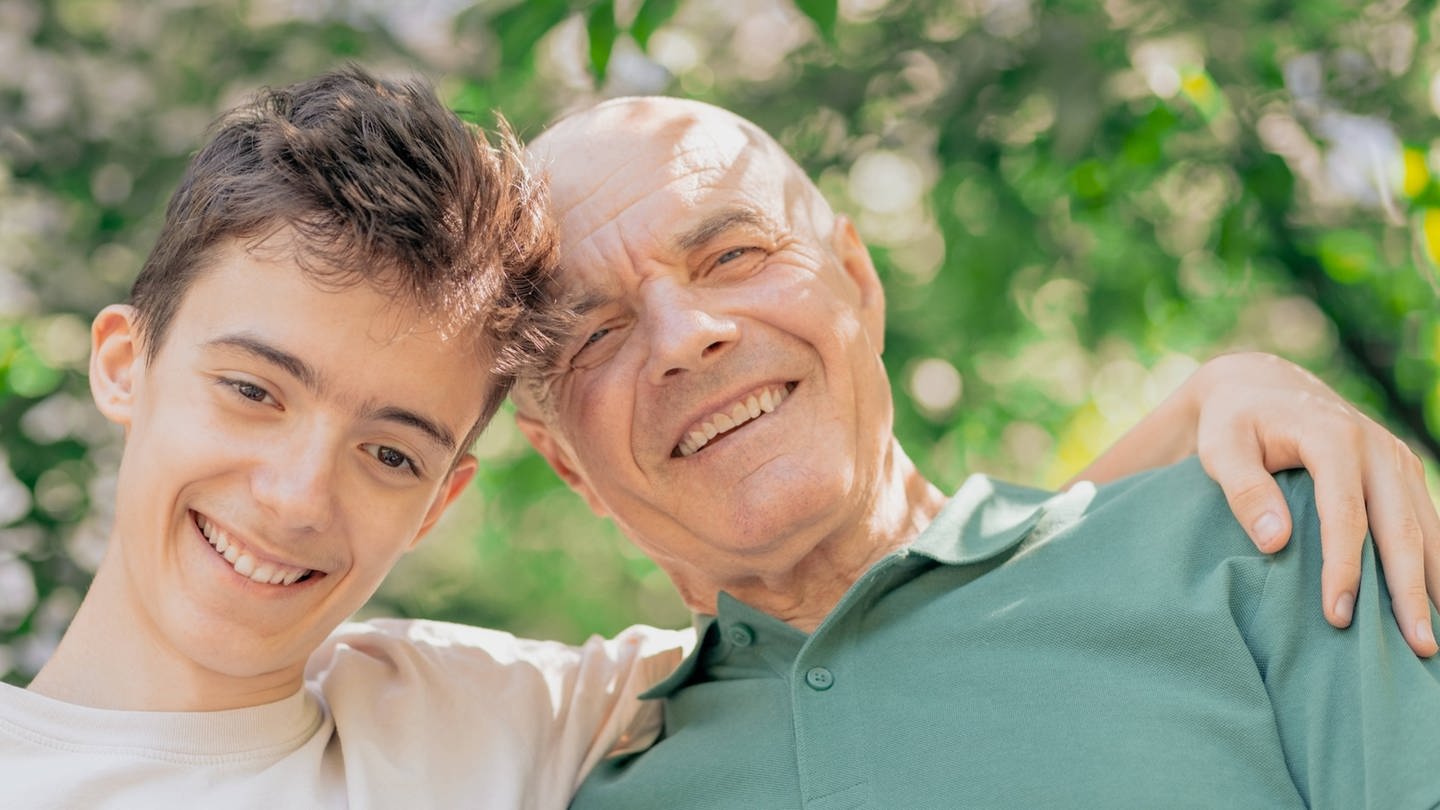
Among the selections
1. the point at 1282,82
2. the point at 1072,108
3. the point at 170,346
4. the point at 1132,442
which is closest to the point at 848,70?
the point at 1072,108

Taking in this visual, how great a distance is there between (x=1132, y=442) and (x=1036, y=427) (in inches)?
104

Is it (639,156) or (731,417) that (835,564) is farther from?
(639,156)

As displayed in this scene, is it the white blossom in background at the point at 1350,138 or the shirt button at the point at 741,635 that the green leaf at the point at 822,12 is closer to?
the shirt button at the point at 741,635

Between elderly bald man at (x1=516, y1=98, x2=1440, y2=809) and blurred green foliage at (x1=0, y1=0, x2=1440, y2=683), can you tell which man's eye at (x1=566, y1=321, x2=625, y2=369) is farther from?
blurred green foliage at (x1=0, y1=0, x2=1440, y2=683)

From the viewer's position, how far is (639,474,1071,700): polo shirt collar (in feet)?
7.50

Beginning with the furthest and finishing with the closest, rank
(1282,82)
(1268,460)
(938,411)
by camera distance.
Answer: (938,411) < (1282,82) < (1268,460)

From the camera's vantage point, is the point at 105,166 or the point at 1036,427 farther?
the point at 1036,427

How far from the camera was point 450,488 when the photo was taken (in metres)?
2.32

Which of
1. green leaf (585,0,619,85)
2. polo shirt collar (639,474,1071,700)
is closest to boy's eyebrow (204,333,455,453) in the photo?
polo shirt collar (639,474,1071,700)

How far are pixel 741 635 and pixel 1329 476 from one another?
3.21ft

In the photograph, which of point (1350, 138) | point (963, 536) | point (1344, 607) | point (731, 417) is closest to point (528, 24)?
point (731, 417)

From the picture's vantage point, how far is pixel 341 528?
2.04m

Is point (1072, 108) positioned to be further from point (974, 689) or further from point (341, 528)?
point (341, 528)

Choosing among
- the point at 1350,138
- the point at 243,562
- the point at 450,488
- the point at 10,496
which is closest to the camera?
the point at 243,562
